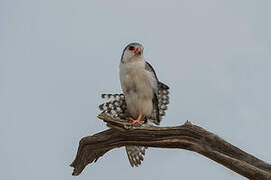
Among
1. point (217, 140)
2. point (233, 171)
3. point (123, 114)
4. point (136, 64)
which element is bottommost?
point (233, 171)

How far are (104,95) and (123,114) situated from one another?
14.1 inches

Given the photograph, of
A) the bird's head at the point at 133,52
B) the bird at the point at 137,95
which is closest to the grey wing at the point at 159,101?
the bird at the point at 137,95

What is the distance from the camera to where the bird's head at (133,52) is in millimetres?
5237

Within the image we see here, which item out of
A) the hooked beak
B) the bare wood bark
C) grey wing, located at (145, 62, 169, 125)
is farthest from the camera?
grey wing, located at (145, 62, 169, 125)

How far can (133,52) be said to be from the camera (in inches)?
207

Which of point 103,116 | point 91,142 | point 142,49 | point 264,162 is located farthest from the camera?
point 142,49

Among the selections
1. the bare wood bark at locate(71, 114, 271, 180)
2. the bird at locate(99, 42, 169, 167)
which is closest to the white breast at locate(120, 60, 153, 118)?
the bird at locate(99, 42, 169, 167)

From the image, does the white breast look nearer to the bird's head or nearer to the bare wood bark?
the bird's head

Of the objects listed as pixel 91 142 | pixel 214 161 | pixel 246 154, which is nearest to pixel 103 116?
pixel 91 142

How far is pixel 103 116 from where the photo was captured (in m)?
4.64

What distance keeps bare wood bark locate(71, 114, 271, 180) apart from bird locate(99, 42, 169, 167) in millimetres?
348

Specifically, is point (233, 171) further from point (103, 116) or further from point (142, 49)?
point (142, 49)

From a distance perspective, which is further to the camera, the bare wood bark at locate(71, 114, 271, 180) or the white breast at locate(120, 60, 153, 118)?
the white breast at locate(120, 60, 153, 118)

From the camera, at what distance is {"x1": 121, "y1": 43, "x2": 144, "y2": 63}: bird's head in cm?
524
